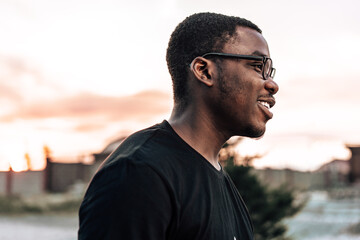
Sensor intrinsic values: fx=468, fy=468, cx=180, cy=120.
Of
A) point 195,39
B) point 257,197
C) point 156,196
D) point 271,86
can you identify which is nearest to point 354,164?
point 257,197

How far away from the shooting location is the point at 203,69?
1753mm

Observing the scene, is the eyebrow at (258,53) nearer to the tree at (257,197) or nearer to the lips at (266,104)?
the lips at (266,104)

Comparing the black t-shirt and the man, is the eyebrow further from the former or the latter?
the black t-shirt

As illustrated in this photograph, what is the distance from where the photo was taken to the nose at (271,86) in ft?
5.97

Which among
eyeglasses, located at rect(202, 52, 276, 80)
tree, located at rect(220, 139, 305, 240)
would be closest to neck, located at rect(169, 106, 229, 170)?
eyeglasses, located at rect(202, 52, 276, 80)

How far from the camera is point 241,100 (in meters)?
1.73

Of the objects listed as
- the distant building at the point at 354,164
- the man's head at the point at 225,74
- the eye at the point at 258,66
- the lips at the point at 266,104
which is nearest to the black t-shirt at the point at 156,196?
the man's head at the point at 225,74

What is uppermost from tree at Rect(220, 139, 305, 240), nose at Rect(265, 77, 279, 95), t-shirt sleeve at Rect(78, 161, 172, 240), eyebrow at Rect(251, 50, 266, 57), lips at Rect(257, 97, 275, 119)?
eyebrow at Rect(251, 50, 266, 57)

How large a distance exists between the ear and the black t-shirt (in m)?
0.23

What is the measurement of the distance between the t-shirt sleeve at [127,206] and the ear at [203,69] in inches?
18.8

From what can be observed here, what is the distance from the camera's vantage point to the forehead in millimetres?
1761

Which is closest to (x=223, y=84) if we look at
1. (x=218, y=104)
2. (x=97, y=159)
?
(x=218, y=104)

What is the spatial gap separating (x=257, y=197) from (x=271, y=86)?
5510mm

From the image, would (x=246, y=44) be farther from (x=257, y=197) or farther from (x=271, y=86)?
(x=257, y=197)
